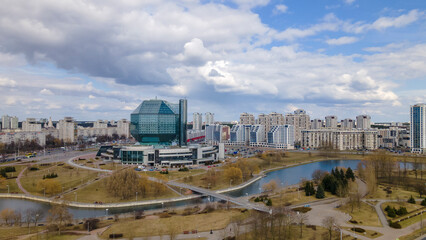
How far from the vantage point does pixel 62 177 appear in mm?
38031

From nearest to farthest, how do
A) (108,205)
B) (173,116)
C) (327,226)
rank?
(327,226) < (108,205) < (173,116)

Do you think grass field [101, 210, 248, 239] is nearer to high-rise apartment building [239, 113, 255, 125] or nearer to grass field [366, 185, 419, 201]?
grass field [366, 185, 419, 201]

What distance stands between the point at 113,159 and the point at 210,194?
29.1 m

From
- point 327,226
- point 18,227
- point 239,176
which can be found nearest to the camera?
point 327,226

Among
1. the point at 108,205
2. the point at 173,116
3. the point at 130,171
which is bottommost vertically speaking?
the point at 108,205

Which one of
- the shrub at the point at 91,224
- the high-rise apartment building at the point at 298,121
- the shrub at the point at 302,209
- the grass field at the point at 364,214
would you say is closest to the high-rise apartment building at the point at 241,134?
the high-rise apartment building at the point at 298,121

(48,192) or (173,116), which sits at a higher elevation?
(173,116)

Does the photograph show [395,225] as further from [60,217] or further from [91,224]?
[60,217]

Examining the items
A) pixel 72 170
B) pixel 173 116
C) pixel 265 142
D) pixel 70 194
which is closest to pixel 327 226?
pixel 70 194

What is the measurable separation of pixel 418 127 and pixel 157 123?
2527 inches

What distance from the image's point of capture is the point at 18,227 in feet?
72.1

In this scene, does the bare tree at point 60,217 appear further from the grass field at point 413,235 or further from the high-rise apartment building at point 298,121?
the high-rise apartment building at point 298,121

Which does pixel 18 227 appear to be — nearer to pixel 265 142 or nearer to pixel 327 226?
pixel 327 226

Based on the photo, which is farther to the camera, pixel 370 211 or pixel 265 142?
pixel 265 142
